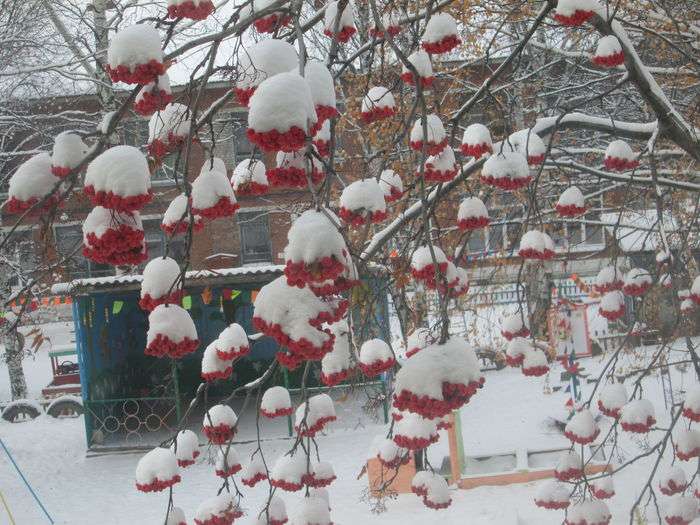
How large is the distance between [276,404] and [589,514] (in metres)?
1.95

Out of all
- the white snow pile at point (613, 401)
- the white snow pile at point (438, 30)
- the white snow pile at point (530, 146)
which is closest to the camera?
the white snow pile at point (438, 30)

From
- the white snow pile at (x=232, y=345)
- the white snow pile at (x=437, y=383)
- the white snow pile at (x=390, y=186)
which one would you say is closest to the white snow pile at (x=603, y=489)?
the white snow pile at (x=390, y=186)

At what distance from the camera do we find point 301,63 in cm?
151

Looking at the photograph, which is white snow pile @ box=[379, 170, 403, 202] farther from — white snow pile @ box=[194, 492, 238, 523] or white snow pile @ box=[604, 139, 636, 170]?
white snow pile @ box=[194, 492, 238, 523]

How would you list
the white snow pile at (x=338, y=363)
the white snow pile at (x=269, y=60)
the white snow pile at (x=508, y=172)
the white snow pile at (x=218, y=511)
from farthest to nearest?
the white snow pile at (x=218, y=511) → the white snow pile at (x=508, y=172) → the white snow pile at (x=338, y=363) → the white snow pile at (x=269, y=60)

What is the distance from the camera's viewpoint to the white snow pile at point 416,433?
3336 millimetres

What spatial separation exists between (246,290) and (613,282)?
8090mm

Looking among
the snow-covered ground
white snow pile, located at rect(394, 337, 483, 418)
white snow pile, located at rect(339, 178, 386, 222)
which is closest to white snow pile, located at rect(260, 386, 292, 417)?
white snow pile, located at rect(339, 178, 386, 222)

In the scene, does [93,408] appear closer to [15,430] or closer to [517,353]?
[15,430]

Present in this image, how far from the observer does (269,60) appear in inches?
63.2

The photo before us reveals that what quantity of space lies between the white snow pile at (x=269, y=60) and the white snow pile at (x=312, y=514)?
7.07 feet

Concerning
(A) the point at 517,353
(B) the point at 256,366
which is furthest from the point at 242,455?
(A) the point at 517,353

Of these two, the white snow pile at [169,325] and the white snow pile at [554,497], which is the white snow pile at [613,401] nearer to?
the white snow pile at [554,497]

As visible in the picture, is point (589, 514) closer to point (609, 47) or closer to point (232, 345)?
point (232, 345)
